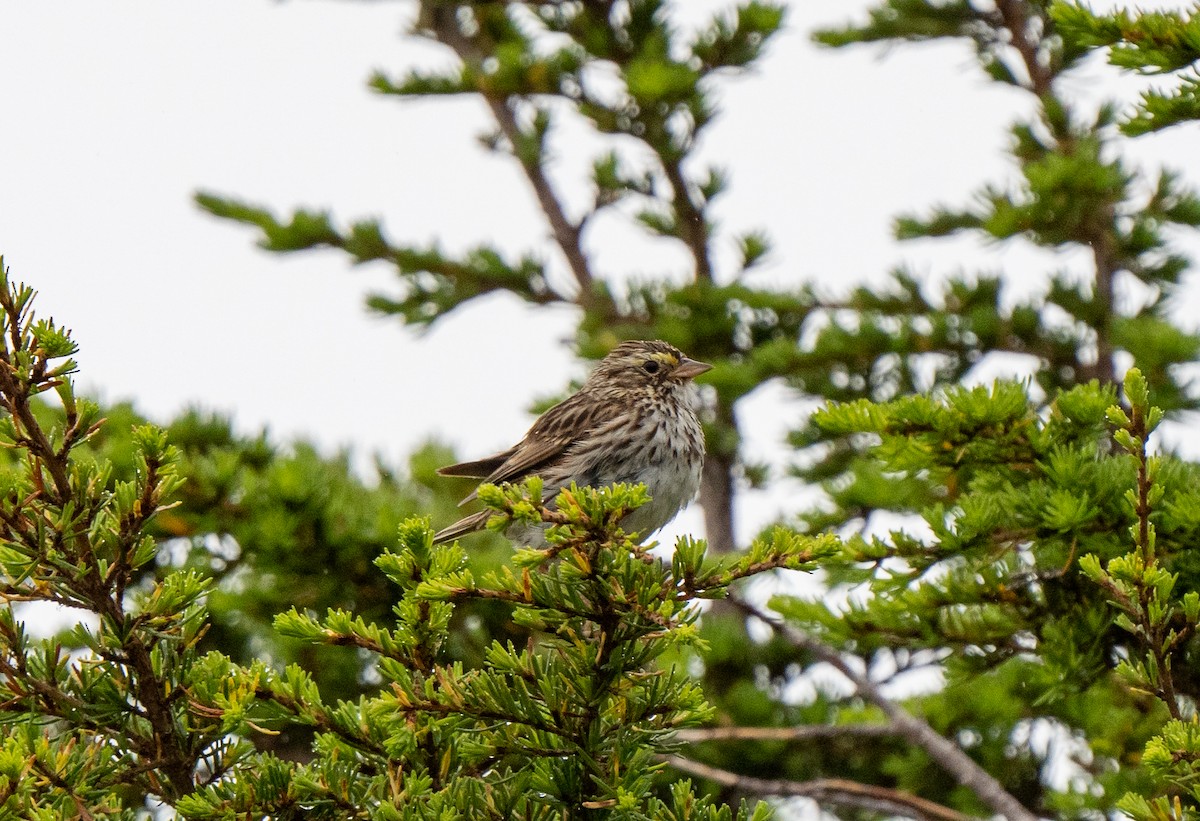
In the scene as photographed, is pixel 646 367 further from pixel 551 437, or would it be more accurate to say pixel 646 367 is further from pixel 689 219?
pixel 689 219

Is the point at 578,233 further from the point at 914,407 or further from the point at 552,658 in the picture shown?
the point at 552,658

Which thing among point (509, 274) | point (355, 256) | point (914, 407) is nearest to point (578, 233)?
point (509, 274)

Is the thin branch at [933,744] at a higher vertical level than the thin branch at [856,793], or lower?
higher

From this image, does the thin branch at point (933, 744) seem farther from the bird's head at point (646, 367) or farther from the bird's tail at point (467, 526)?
the bird's head at point (646, 367)

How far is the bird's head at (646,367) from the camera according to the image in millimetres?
5684

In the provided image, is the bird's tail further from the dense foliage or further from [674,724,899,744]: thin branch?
[674,724,899,744]: thin branch

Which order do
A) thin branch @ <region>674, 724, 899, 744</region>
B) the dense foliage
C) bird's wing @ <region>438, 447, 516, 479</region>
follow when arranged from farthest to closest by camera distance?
bird's wing @ <region>438, 447, 516, 479</region>
thin branch @ <region>674, 724, 899, 744</region>
the dense foliage

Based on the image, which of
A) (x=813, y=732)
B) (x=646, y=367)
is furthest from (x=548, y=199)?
(x=813, y=732)

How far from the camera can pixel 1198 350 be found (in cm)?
513

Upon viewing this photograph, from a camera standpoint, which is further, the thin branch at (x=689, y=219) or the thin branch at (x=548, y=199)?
the thin branch at (x=548, y=199)

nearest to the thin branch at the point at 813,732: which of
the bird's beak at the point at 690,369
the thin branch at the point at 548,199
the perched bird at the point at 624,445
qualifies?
the perched bird at the point at 624,445

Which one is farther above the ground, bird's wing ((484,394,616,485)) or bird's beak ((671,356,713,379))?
bird's beak ((671,356,713,379))

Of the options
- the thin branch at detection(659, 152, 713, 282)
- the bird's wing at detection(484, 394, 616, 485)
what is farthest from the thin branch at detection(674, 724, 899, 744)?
the thin branch at detection(659, 152, 713, 282)

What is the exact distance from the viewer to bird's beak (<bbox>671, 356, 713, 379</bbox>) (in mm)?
5613
